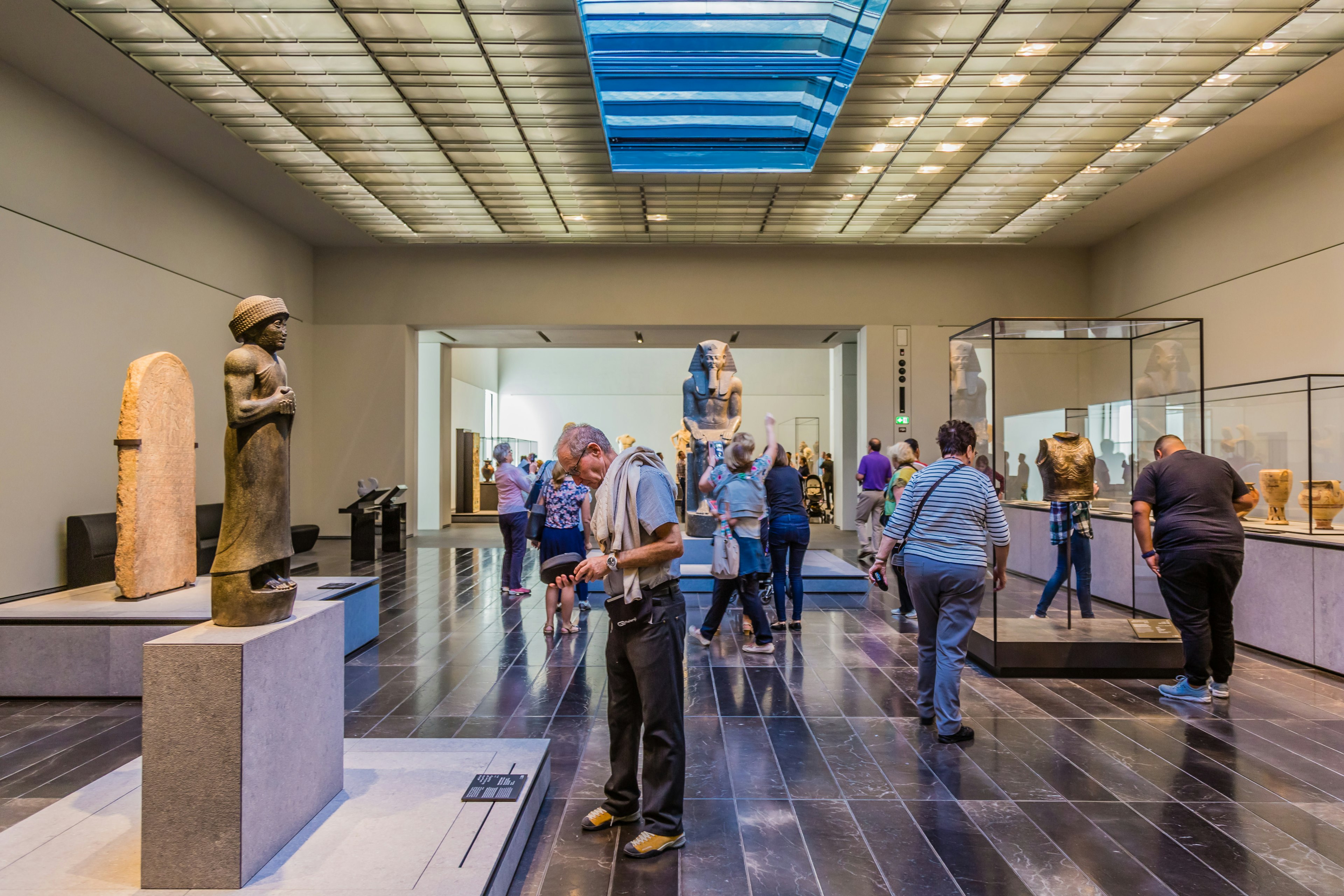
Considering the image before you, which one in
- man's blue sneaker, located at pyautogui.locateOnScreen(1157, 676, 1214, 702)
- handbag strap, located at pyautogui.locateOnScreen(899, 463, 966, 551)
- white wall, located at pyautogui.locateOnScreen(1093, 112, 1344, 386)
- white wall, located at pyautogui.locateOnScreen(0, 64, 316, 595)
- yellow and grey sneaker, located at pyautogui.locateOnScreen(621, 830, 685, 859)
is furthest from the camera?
white wall, located at pyautogui.locateOnScreen(1093, 112, 1344, 386)

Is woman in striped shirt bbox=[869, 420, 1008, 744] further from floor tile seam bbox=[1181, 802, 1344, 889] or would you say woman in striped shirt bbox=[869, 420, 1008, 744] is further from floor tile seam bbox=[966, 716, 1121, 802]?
floor tile seam bbox=[1181, 802, 1344, 889]

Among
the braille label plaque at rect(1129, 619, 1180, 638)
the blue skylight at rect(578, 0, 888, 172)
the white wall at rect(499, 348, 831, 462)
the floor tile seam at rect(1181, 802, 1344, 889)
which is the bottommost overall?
the floor tile seam at rect(1181, 802, 1344, 889)

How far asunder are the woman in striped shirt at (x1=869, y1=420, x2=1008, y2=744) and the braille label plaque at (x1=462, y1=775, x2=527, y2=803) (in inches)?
86.7

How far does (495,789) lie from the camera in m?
2.88

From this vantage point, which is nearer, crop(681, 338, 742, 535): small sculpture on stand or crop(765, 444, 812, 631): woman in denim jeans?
crop(765, 444, 812, 631): woman in denim jeans

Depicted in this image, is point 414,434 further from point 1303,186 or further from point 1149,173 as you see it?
point 1303,186

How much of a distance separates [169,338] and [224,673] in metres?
9.46

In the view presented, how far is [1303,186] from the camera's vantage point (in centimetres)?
868

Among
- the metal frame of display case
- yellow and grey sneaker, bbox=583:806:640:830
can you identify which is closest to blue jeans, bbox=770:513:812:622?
the metal frame of display case

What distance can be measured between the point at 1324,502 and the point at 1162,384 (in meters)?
1.46

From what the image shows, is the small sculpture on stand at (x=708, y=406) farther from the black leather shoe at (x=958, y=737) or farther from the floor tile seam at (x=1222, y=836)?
the floor tile seam at (x=1222, y=836)

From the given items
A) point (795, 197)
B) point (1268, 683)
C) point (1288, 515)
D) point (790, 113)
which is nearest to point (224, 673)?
point (1268, 683)

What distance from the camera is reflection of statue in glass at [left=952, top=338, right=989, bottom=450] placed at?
6.19m

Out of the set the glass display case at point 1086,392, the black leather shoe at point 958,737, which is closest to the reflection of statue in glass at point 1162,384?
the glass display case at point 1086,392
